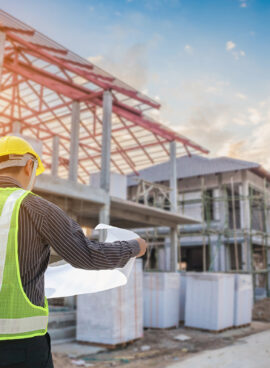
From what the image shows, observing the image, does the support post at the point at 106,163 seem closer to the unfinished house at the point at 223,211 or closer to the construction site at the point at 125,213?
the construction site at the point at 125,213

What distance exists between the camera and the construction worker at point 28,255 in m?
1.36

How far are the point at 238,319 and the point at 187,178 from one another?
573 inches

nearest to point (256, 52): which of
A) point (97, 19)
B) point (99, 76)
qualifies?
point (97, 19)

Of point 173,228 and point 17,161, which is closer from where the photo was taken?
point 17,161

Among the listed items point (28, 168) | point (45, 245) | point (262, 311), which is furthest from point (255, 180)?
point (45, 245)

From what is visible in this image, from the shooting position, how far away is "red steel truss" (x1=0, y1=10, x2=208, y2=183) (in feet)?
42.3

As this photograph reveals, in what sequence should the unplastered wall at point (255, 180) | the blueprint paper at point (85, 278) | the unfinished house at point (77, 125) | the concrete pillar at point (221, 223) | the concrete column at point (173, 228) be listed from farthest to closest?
the unplastered wall at point (255, 180) < the concrete pillar at point (221, 223) < the concrete column at point (173, 228) < the unfinished house at point (77, 125) < the blueprint paper at point (85, 278)

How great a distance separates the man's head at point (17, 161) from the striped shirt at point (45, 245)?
0.07 metres

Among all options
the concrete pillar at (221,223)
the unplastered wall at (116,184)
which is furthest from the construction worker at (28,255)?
the concrete pillar at (221,223)

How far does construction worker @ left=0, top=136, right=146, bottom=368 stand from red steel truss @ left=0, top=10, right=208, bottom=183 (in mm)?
10263

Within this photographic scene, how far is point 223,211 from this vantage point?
23.6 m

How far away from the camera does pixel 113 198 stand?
12.8 meters

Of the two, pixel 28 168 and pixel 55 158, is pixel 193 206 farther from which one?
pixel 28 168

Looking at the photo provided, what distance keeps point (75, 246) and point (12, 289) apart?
278 millimetres
